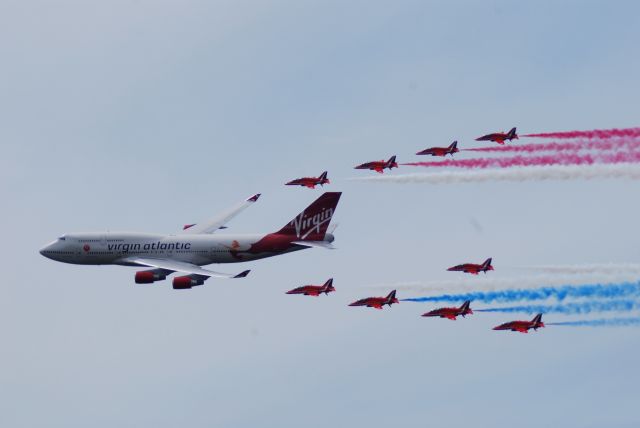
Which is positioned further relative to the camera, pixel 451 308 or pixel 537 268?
pixel 451 308

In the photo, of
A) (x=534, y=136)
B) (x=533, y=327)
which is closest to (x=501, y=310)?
(x=533, y=327)

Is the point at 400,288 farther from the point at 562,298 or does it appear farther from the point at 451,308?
the point at 562,298

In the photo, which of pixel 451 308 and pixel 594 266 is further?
pixel 451 308

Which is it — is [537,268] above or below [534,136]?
below

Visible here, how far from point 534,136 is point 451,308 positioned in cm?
2508

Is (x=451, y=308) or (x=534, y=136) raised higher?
(x=534, y=136)

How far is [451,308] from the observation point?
655 feet

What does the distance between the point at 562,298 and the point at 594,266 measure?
6.00m

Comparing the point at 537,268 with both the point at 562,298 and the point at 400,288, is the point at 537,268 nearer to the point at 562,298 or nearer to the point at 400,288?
the point at 562,298

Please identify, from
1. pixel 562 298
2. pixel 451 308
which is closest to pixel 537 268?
pixel 562 298

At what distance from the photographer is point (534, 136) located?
639 feet

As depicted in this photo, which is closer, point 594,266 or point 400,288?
point 594,266

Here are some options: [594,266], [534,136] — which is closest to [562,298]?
[594,266]

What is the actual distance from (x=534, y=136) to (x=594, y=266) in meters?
20.0
